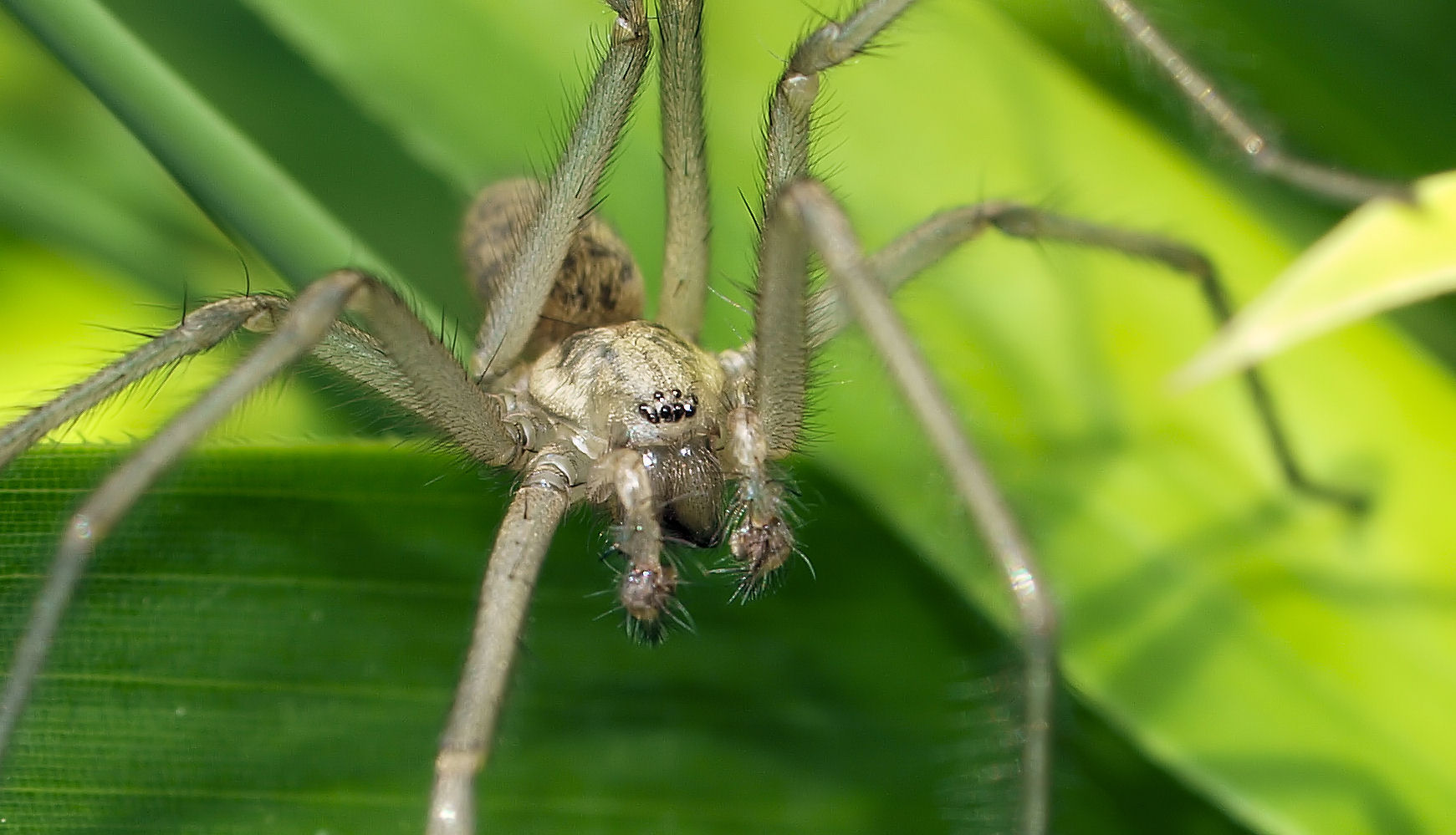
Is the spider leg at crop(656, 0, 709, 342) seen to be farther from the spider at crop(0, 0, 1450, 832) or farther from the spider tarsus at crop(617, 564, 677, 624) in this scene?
the spider tarsus at crop(617, 564, 677, 624)

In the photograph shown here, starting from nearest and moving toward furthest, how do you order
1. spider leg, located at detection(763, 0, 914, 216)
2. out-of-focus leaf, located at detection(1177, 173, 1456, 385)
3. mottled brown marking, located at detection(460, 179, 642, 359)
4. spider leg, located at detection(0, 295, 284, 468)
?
out-of-focus leaf, located at detection(1177, 173, 1456, 385) < spider leg, located at detection(0, 295, 284, 468) < spider leg, located at detection(763, 0, 914, 216) < mottled brown marking, located at detection(460, 179, 642, 359)

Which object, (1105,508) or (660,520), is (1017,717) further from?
(660,520)

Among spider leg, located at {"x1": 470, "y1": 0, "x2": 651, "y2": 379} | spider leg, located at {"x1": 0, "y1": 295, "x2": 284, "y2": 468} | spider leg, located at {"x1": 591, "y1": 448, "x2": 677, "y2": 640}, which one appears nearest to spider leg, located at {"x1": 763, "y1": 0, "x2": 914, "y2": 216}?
spider leg, located at {"x1": 470, "y1": 0, "x2": 651, "y2": 379}

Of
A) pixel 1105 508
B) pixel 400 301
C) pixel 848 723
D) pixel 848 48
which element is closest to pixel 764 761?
pixel 848 723

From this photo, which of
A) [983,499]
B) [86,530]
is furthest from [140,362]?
[983,499]

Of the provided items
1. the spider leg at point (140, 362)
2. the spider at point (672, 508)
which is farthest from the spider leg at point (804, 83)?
the spider leg at point (140, 362)

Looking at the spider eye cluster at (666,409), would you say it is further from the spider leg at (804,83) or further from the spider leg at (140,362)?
the spider leg at (140,362)

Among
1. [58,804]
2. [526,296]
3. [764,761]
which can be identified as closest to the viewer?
[58,804]
